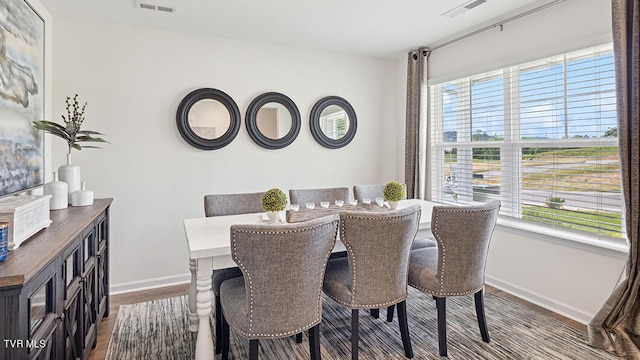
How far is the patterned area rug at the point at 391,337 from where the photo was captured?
85.4 inches

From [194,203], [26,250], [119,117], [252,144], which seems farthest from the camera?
[252,144]

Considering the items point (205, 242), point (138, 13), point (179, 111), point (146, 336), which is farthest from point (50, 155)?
point (205, 242)

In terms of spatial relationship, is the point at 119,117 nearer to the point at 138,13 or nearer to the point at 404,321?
the point at 138,13

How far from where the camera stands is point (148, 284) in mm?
3344

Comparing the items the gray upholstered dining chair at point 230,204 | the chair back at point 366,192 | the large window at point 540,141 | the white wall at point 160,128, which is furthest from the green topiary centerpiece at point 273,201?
the large window at point 540,141

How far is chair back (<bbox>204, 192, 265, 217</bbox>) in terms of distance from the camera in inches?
105

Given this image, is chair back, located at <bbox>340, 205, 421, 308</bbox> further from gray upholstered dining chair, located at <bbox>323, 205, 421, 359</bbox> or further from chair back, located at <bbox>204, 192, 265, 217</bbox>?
chair back, located at <bbox>204, 192, 265, 217</bbox>

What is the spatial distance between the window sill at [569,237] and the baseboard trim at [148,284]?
3194mm

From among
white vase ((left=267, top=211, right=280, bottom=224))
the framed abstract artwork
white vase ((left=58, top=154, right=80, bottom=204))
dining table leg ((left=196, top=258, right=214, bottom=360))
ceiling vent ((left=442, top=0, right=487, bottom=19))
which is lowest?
dining table leg ((left=196, top=258, right=214, bottom=360))

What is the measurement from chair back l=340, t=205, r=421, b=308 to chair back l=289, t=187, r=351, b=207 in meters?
1.18

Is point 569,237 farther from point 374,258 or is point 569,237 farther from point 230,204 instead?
point 230,204

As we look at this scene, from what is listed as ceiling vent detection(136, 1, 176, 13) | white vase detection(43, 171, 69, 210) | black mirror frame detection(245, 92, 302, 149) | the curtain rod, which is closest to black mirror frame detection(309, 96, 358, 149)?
black mirror frame detection(245, 92, 302, 149)

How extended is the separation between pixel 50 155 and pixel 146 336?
175 centimetres

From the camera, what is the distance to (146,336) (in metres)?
2.40
